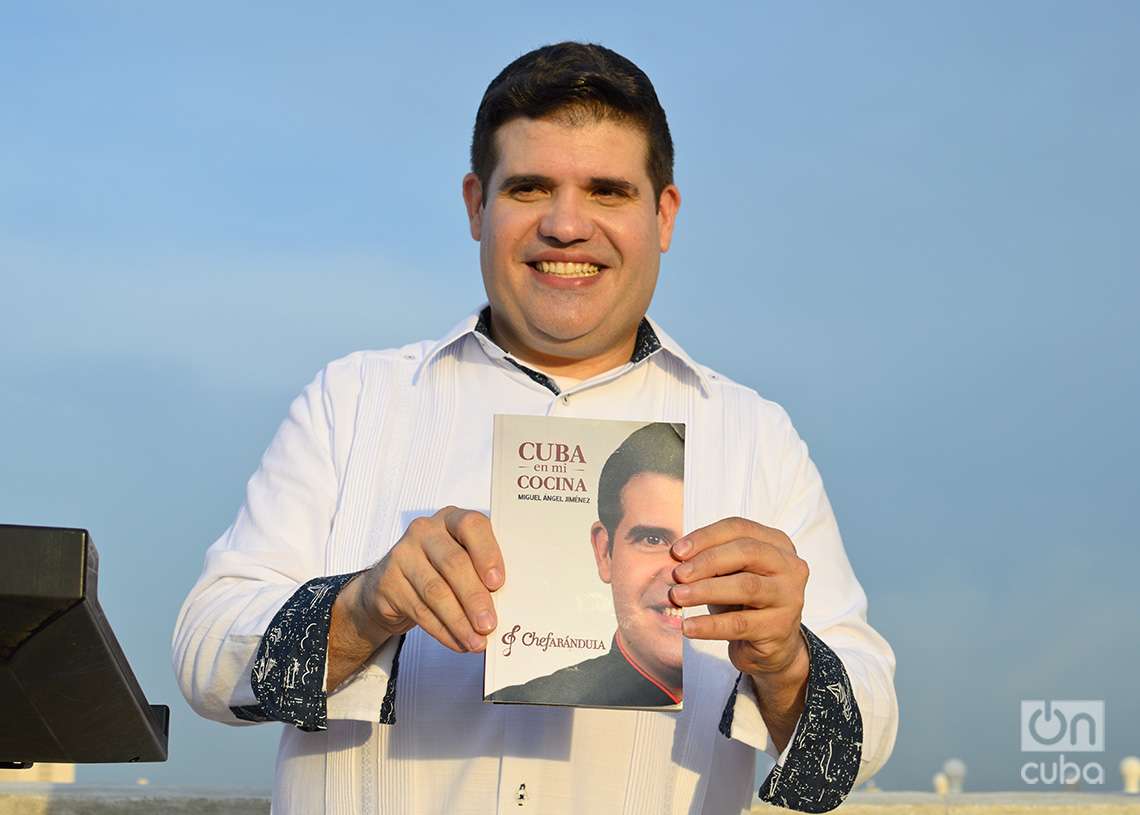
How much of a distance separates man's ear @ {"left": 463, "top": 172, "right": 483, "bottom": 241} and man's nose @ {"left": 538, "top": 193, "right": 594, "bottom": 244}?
20cm

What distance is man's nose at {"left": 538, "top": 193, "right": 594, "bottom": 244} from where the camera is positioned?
2350 mm

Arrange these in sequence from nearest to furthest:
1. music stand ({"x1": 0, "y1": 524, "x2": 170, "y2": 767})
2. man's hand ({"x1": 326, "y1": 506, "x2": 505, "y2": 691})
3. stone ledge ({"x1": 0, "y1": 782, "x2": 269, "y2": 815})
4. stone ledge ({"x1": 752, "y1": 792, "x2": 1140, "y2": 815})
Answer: music stand ({"x1": 0, "y1": 524, "x2": 170, "y2": 767})
man's hand ({"x1": 326, "y1": 506, "x2": 505, "y2": 691})
stone ledge ({"x1": 0, "y1": 782, "x2": 269, "y2": 815})
stone ledge ({"x1": 752, "y1": 792, "x2": 1140, "y2": 815})

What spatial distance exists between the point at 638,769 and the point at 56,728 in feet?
3.53

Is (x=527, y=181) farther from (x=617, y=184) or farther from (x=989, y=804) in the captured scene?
(x=989, y=804)

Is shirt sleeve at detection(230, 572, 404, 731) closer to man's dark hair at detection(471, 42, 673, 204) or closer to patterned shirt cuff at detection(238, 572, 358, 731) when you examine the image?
patterned shirt cuff at detection(238, 572, 358, 731)

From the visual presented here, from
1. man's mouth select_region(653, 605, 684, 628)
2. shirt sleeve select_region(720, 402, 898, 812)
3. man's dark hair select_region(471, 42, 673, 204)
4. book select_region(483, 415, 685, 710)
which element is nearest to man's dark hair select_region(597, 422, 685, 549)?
book select_region(483, 415, 685, 710)

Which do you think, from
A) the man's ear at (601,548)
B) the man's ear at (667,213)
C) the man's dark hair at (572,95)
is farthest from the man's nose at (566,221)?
the man's ear at (601,548)

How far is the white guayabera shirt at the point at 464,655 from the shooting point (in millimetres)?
2010

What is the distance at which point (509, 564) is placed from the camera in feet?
5.85

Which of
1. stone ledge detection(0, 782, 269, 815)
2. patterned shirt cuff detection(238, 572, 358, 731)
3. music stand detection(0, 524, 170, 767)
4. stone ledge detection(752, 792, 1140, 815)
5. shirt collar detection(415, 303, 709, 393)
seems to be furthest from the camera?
stone ledge detection(752, 792, 1140, 815)

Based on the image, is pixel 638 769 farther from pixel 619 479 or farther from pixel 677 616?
pixel 619 479

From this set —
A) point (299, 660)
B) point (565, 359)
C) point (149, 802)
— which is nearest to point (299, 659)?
point (299, 660)

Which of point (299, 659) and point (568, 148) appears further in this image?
point (568, 148)

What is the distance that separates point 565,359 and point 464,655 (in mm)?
598
